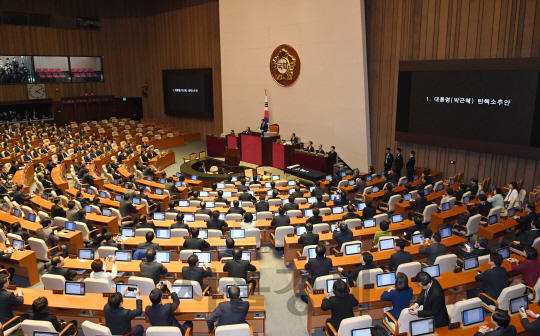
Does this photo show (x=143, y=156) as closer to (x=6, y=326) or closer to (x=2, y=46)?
(x=6, y=326)

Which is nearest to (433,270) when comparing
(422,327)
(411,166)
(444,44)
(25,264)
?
(422,327)

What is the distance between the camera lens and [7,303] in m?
5.66

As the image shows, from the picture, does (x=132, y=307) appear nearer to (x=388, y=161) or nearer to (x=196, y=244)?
(x=196, y=244)

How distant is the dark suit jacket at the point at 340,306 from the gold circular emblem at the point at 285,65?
1443cm

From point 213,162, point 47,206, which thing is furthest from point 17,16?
point 47,206

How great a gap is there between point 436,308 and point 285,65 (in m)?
15.4

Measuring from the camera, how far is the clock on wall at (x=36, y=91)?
1011 inches

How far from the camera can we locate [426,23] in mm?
14078

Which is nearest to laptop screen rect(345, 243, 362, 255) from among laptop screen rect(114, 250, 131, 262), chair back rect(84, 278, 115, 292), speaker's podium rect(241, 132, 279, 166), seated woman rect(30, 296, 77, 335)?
laptop screen rect(114, 250, 131, 262)

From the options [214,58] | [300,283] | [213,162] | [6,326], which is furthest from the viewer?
[214,58]

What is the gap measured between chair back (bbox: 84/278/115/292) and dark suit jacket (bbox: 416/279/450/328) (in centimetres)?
461

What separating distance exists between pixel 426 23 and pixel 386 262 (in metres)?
10.3

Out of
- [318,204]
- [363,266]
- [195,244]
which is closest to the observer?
[363,266]

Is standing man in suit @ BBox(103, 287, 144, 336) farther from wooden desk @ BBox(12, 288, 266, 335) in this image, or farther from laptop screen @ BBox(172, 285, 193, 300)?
laptop screen @ BBox(172, 285, 193, 300)
